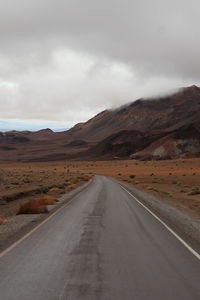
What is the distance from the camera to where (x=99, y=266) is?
24.8 feet

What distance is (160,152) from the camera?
15225cm

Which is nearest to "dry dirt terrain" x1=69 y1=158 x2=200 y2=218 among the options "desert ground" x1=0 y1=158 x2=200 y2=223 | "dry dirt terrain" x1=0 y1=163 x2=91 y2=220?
"desert ground" x1=0 y1=158 x2=200 y2=223

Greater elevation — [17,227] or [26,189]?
[17,227]

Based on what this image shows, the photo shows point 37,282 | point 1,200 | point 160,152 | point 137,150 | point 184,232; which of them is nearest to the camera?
point 37,282

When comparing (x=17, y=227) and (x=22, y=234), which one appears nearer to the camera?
(x=22, y=234)

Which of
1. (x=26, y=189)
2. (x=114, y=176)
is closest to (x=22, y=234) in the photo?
(x=26, y=189)

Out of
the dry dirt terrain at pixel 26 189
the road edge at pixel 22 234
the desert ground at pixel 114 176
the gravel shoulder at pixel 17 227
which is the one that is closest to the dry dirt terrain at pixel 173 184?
the desert ground at pixel 114 176

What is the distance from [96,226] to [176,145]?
471 feet

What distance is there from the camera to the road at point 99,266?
19.6 ft

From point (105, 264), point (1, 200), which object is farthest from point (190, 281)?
point (1, 200)

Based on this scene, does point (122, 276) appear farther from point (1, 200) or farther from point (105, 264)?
point (1, 200)

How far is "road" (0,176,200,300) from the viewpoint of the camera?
5.96m

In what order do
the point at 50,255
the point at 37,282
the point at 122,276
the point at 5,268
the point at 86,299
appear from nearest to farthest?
the point at 86,299
the point at 37,282
the point at 122,276
the point at 5,268
the point at 50,255

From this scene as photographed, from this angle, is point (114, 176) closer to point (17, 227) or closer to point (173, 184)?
point (173, 184)
